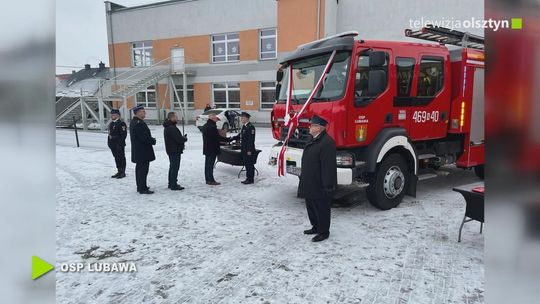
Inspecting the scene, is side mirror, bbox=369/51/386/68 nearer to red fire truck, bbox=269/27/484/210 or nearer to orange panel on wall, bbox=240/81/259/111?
red fire truck, bbox=269/27/484/210

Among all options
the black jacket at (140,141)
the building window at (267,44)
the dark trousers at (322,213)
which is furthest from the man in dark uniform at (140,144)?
the building window at (267,44)

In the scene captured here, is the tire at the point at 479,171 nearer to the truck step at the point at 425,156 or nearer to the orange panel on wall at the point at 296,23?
the truck step at the point at 425,156

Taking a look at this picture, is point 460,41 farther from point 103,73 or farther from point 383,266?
point 103,73

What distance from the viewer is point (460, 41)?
22.0 ft

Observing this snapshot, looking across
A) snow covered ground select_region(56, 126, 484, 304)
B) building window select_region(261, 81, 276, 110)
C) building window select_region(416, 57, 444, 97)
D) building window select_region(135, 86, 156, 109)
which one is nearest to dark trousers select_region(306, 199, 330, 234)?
snow covered ground select_region(56, 126, 484, 304)

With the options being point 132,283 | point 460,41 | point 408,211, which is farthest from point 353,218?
point 460,41

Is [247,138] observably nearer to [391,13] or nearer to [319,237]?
[319,237]

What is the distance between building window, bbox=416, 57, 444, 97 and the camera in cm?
580

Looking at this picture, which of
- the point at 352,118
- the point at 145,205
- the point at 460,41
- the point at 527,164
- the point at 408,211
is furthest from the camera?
the point at 460,41

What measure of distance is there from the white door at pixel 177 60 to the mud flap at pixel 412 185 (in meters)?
21.2

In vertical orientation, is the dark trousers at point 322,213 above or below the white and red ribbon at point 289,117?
below

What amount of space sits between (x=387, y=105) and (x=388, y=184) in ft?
4.21

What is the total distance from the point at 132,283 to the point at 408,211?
423 cm

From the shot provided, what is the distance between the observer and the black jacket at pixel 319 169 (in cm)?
424
